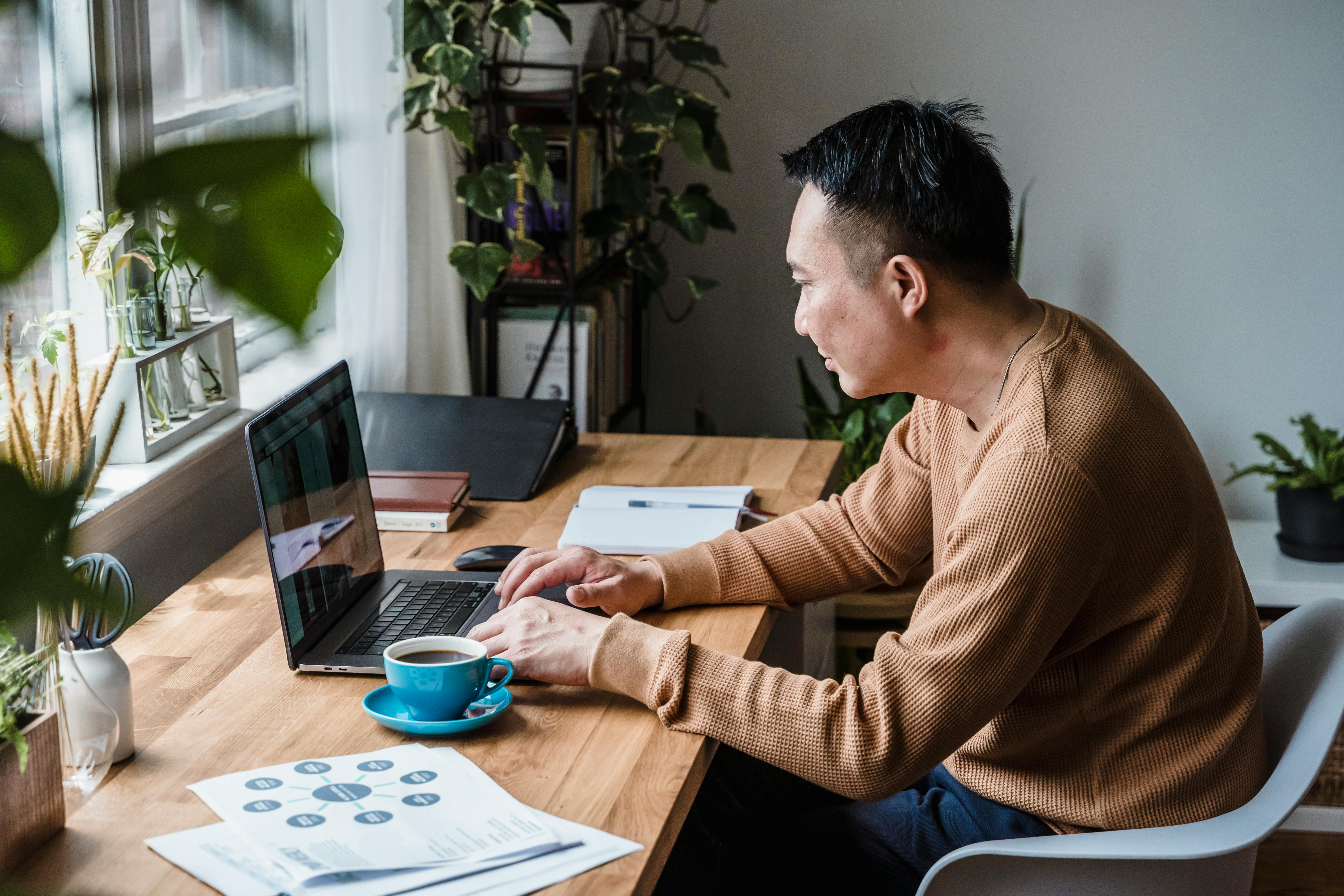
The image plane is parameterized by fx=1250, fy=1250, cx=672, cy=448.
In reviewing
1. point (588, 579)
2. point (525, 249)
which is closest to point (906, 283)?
point (588, 579)

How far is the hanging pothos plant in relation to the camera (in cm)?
223

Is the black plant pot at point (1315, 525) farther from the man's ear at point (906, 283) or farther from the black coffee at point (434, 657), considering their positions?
the black coffee at point (434, 657)

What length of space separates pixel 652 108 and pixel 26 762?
6.18 ft

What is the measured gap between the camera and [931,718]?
3.51 ft

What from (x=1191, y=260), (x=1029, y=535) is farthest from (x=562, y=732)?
(x=1191, y=260)

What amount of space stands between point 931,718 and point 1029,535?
0.18m

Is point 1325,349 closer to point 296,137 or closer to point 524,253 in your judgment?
point 524,253

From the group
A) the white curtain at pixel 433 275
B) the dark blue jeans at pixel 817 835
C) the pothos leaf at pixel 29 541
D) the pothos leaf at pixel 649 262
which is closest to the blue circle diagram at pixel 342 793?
the dark blue jeans at pixel 817 835

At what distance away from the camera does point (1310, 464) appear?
271cm

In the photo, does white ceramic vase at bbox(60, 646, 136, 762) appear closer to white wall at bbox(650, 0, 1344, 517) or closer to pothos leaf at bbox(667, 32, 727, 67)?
pothos leaf at bbox(667, 32, 727, 67)

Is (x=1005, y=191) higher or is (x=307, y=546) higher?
(x=1005, y=191)

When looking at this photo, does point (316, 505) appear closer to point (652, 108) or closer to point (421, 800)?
point (421, 800)

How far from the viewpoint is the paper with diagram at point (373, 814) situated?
889mm

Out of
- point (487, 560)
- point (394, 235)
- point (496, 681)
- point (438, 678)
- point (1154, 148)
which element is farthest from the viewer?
point (1154, 148)
